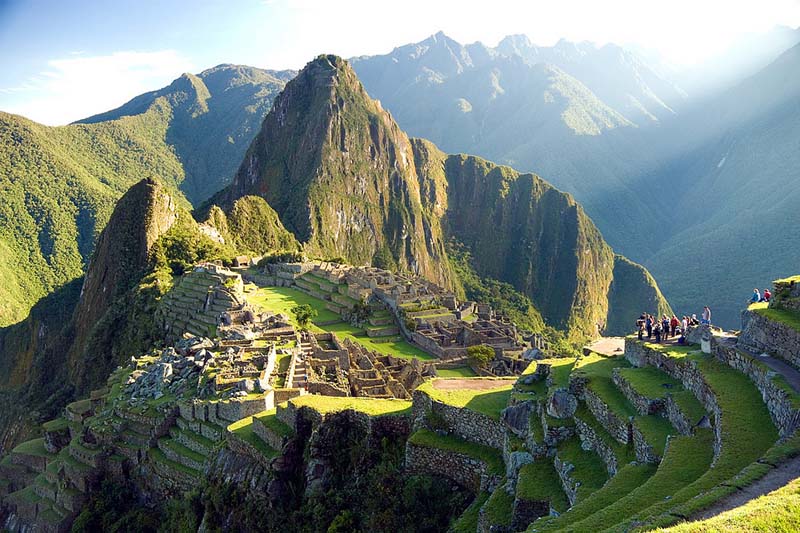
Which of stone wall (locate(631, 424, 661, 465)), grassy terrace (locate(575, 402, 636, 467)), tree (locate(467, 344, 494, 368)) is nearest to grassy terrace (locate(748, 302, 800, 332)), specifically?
stone wall (locate(631, 424, 661, 465))

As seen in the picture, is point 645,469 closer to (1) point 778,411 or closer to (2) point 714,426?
(2) point 714,426

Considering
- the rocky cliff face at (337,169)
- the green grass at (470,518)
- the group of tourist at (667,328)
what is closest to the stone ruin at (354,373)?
the green grass at (470,518)

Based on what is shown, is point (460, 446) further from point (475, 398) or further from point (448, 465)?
point (475, 398)

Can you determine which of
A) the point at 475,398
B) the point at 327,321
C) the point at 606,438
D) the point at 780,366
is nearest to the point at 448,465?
the point at 475,398

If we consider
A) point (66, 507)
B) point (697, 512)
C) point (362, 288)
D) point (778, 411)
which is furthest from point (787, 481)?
point (362, 288)

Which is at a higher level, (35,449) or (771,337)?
(771,337)

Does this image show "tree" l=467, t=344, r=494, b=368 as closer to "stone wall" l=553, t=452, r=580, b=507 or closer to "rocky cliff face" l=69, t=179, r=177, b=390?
"stone wall" l=553, t=452, r=580, b=507
